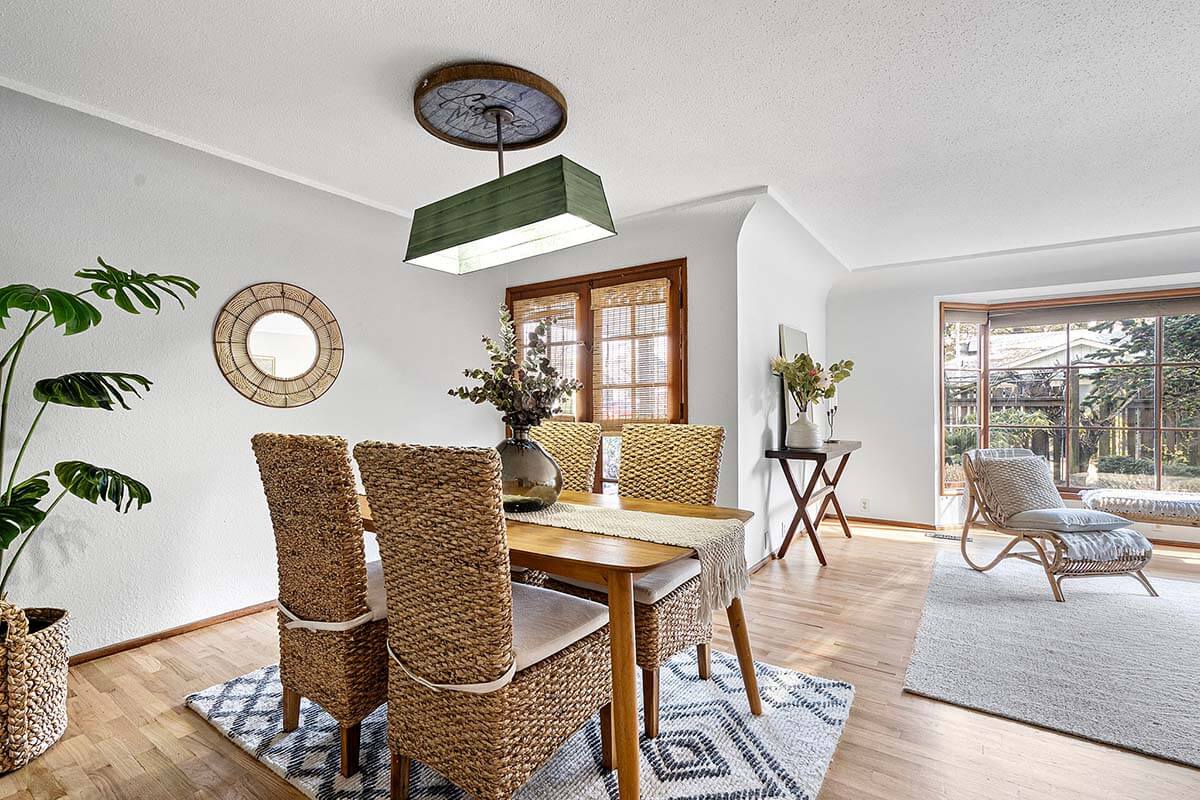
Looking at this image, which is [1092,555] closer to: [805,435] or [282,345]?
[805,435]

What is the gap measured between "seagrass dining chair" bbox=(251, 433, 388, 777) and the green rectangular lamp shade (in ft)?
3.20

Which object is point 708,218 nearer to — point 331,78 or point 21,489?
point 331,78

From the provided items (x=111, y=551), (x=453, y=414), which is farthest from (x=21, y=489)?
(x=453, y=414)

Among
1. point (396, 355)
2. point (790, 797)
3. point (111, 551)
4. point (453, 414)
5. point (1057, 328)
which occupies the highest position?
point (1057, 328)

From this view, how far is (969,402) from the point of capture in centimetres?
557

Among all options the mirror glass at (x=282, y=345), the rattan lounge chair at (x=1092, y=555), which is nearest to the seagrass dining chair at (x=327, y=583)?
the mirror glass at (x=282, y=345)

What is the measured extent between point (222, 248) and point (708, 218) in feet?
9.14

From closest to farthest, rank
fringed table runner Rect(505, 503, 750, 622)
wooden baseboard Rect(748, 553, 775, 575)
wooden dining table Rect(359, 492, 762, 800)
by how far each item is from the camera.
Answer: wooden dining table Rect(359, 492, 762, 800)
fringed table runner Rect(505, 503, 750, 622)
wooden baseboard Rect(748, 553, 775, 575)

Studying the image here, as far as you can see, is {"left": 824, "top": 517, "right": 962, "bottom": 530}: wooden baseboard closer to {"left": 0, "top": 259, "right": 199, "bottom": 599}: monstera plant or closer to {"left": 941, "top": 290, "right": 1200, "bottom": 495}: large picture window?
{"left": 941, "top": 290, "right": 1200, "bottom": 495}: large picture window

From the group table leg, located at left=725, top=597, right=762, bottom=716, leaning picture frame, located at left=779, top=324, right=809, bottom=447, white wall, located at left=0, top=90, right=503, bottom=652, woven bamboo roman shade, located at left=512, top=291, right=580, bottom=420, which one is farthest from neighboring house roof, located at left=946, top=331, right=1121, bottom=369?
white wall, located at left=0, top=90, right=503, bottom=652

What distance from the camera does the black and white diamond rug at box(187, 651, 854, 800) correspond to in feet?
5.83

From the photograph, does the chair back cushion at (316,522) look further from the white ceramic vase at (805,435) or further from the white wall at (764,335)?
the white ceramic vase at (805,435)

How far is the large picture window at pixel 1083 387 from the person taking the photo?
15.9ft

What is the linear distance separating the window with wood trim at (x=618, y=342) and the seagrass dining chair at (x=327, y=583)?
7.72 ft
